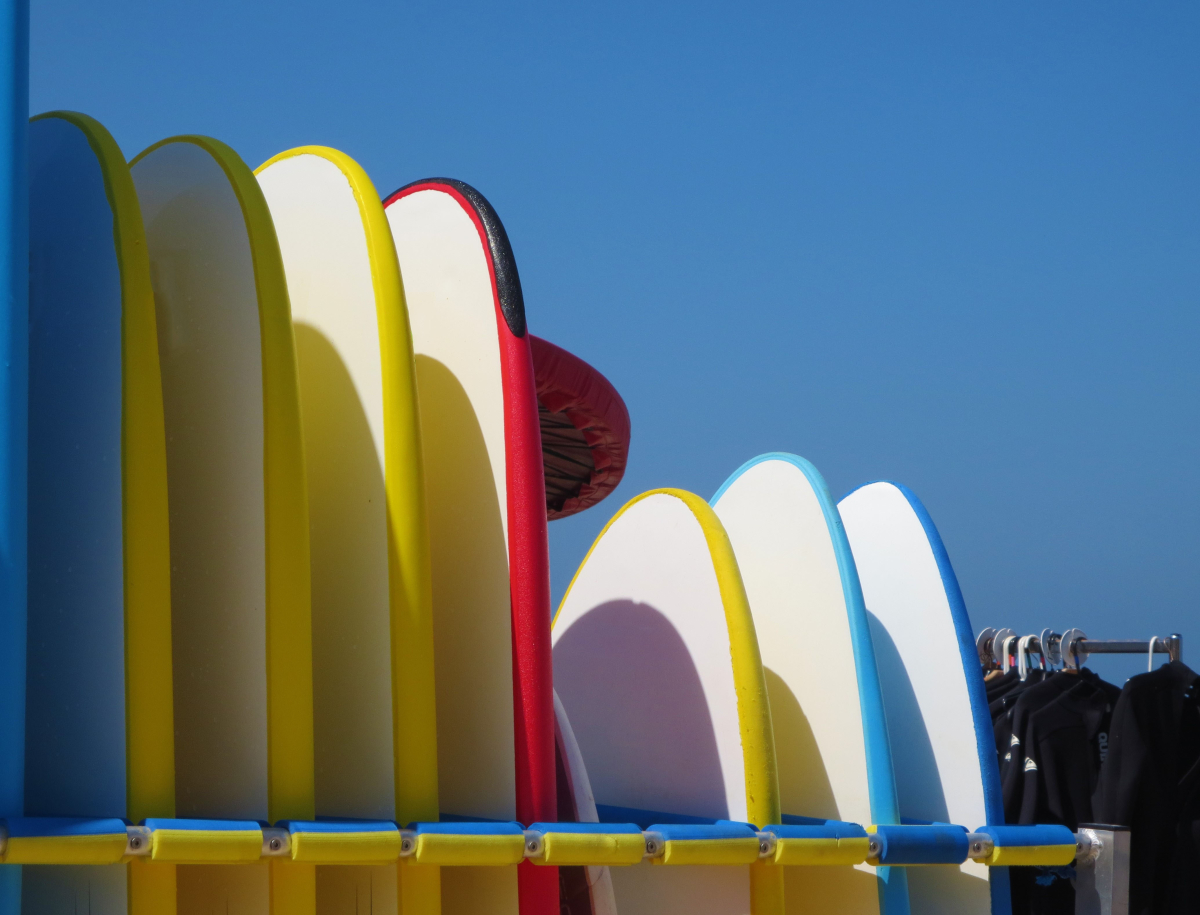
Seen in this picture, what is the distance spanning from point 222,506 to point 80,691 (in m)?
0.35

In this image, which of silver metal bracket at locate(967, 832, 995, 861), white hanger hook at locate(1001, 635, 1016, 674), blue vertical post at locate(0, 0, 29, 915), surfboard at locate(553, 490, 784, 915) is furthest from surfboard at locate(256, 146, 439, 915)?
white hanger hook at locate(1001, 635, 1016, 674)

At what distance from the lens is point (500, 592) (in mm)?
1926

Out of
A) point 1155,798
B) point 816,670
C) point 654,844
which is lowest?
point 1155,798

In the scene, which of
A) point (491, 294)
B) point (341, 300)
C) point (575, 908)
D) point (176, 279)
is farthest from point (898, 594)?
point (176, 279)

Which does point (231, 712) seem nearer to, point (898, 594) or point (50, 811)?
point (50, 811)

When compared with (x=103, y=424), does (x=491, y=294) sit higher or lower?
higher

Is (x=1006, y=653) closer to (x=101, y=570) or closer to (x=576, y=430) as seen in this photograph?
(x=576, y=430)

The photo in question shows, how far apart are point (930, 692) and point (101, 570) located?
1776mm

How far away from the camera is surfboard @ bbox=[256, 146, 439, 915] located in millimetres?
Result: 1680

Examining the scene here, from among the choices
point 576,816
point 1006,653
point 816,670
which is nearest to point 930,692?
point 816,670

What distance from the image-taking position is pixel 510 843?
5.32ft

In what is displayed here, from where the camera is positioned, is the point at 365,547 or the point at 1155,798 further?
the point at 1155,798

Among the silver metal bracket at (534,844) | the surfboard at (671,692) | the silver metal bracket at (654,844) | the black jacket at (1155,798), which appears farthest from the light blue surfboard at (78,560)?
the black jacket at (1155,798)

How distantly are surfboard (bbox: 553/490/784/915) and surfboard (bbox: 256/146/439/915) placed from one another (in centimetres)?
70
